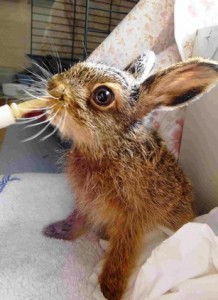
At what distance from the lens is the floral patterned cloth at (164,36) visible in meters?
0.93

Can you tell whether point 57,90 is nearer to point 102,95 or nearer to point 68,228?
point 102,95

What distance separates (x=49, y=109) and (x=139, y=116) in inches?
6.8

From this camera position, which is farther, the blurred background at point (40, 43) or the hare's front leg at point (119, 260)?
the blurred background at point (40, 43)

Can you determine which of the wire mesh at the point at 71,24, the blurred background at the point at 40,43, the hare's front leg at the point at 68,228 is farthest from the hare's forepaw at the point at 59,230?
the wire mesh at the point at 71,24

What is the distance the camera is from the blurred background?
1387 millimetres

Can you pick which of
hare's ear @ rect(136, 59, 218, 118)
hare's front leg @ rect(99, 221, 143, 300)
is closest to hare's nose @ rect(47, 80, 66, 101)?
hare's ear @ rect(136, 59, 218, 118)

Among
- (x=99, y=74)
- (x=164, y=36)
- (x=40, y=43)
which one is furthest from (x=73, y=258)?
(x=40, y=43)

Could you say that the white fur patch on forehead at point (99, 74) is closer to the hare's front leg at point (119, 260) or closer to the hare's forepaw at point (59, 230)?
the hare's front leg at point (119, 260)

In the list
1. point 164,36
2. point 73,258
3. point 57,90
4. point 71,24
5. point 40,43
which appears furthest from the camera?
point 40,43

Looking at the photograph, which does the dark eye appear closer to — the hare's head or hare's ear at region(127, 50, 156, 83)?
the hare's head

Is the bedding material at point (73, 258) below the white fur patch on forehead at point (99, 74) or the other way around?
below

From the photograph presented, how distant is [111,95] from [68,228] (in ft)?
1.21

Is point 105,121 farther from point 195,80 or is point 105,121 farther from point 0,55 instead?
point 0,55

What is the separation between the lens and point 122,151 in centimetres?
71
